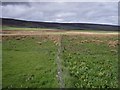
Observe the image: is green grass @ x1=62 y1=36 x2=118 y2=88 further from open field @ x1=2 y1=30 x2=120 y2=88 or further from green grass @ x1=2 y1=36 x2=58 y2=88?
green grass @ x1=2 y1=36 x2=58 y2=88

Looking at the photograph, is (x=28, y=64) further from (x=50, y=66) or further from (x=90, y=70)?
(x=90, y=70)

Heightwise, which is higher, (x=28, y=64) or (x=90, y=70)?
(x=28, y=64)

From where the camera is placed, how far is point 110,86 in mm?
20297

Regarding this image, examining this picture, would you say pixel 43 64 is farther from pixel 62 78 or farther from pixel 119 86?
pixel 119 86

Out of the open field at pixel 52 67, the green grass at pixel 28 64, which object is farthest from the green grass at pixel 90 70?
the green grass at pixel 28 64

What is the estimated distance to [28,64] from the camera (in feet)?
88.2

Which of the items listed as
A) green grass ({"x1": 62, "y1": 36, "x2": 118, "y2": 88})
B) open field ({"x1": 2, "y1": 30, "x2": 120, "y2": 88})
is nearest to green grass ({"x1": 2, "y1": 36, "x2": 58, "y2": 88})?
open field ({"x1": 2, "y1": 30, "x2": 120, "y2": 88})

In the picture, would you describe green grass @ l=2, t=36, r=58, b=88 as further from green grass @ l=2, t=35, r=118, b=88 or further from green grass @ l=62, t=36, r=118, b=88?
green grass @ l=62, t=36, r=118, b=88

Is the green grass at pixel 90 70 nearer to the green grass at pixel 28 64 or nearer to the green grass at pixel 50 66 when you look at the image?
the green grass at pixel 50 66

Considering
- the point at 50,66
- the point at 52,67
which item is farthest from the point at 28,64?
the point at 52,67

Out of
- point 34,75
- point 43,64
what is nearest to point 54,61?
point 43,64

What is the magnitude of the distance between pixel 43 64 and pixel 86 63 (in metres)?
4.32

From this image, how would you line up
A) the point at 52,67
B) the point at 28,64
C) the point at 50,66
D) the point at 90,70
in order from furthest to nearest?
1. the point at 28,64
2. the point at 50,66
3. the point at 52,67
4. the point at 90,70

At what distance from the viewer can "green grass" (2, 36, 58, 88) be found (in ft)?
67.2
